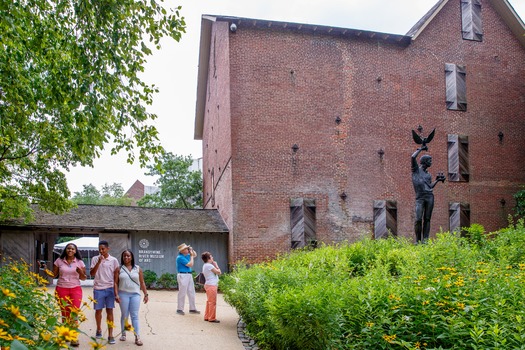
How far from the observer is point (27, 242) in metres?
23.4

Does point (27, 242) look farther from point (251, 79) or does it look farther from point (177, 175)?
point (177, 175)

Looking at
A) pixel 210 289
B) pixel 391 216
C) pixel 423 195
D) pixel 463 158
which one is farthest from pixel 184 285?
pixel 463 158

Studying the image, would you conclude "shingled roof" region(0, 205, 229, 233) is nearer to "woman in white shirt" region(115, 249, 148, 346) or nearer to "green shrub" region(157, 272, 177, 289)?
"green shrub" region(157, 272, 177, 289)

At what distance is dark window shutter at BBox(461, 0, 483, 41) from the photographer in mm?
26625

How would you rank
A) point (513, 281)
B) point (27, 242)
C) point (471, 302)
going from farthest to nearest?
point (27, 242)
point (513, 281)
point (471, 302)

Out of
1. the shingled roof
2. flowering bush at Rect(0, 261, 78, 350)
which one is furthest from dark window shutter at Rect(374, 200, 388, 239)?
flowering bush at Rect(0, 261, 78, 350)

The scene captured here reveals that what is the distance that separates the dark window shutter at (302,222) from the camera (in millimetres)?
22950

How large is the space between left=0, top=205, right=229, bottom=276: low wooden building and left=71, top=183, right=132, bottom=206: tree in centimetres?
2815

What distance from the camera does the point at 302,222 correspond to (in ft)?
75.5

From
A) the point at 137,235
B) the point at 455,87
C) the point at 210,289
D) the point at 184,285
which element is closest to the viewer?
the point at 210,289

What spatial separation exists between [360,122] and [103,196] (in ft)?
167

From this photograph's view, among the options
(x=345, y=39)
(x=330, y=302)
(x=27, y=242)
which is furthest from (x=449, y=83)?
(x=330, y=302)

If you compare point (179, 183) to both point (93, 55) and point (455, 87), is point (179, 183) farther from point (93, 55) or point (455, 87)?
point (93, 55)

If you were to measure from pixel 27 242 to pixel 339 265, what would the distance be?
16594 mm
